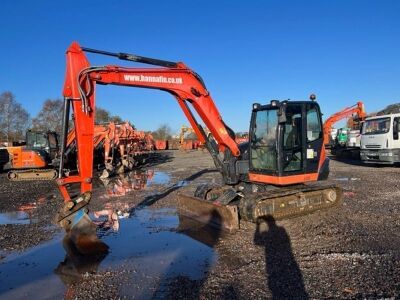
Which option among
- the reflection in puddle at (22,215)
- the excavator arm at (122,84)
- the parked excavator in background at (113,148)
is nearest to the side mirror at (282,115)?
the excavator arm at (122,84)

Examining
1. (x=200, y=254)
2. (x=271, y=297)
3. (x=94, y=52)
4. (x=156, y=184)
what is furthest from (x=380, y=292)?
(x=156, y=184)

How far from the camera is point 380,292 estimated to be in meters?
4.73

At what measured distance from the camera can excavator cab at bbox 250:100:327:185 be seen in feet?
28.8

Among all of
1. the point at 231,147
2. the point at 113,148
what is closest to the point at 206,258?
the point at 231,147

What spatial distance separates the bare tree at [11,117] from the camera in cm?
6894

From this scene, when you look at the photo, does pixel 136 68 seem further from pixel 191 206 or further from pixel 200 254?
pixel 200 254

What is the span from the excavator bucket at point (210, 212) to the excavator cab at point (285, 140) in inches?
58.8

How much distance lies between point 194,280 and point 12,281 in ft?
8.28

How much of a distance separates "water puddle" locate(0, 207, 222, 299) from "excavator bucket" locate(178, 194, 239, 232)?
0.78 ft

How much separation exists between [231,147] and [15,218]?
553 cm

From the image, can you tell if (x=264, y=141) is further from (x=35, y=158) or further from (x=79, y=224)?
(x=35, y=158)

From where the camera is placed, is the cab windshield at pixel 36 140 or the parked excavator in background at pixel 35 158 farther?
the cab windshield at pixel 36 140

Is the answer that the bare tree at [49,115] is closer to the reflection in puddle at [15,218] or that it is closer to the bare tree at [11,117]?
the bare tree at [11,117]

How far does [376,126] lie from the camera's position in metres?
20.4
